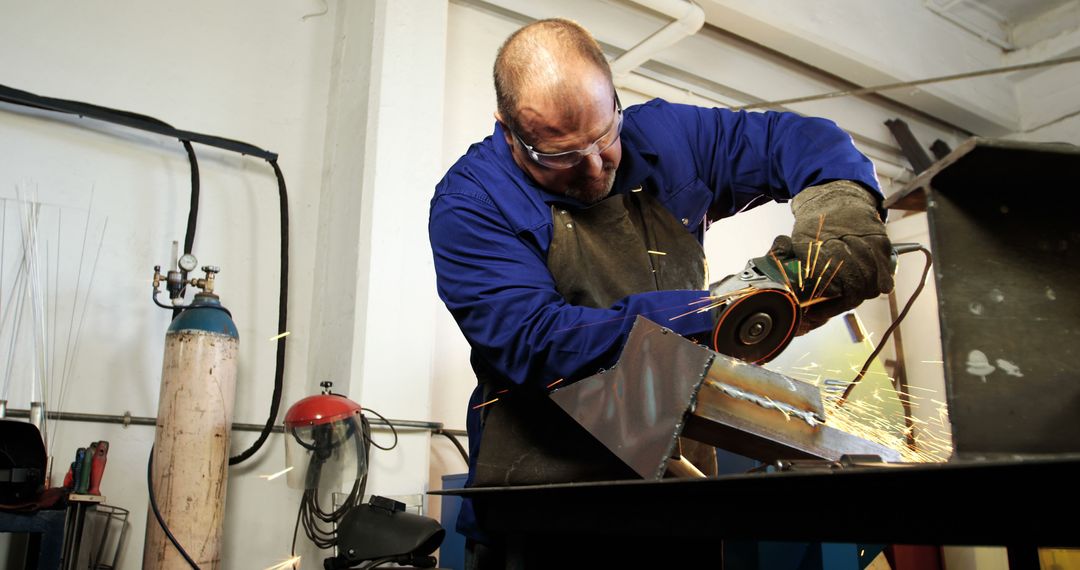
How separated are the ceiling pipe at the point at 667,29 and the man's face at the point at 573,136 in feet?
6.12

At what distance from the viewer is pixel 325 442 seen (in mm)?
2623

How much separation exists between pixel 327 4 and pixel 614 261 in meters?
2.27

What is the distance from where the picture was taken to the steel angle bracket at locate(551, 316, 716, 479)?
134 cm

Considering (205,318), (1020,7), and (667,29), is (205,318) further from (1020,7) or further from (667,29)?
(1020,7)

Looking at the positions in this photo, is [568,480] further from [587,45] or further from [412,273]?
[412,273]

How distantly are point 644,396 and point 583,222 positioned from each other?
629 millimetres

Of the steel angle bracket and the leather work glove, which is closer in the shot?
the steel angle bracket

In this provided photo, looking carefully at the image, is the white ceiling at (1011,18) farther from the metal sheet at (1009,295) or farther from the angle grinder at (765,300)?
the metal sheet at (1009,295)

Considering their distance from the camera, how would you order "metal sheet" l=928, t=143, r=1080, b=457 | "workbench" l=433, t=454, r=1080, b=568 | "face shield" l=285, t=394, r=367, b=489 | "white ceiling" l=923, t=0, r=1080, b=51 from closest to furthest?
"workbench" l=433, t=454, r=1080, b=568 < "metal sheet" l=928, t=143, r=1080, b=457 < "face shield" l=285, t=394, r=367, b=489 < "white ceiling" l=923, t=0, r=1080, b=51

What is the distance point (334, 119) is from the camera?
3385 millimetres

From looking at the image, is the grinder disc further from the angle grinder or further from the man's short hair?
the man's short hair

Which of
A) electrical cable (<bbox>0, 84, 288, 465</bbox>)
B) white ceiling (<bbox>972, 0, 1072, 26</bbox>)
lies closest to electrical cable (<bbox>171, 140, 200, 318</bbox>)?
electrical cable (<bbox>0, 84, 288, 465</bbox>)

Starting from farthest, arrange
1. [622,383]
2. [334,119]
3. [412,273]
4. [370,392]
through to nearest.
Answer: [334,119]
[412,273]
[370,392]
[622,383]

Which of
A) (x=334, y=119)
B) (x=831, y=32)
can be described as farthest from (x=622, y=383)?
(x=831, y=32)
